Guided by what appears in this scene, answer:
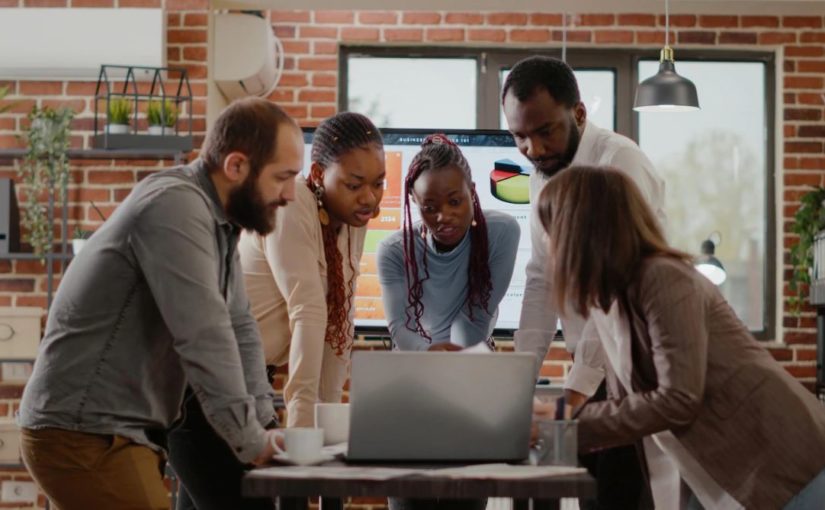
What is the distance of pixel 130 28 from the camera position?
4.30 metres

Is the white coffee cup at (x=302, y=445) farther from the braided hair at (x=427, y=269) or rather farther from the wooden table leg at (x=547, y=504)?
the braided hair at (x=427, y=269)

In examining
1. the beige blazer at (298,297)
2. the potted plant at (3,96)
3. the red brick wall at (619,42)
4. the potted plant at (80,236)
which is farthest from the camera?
the red brick wall at (619,42)

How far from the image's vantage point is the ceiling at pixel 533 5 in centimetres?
447

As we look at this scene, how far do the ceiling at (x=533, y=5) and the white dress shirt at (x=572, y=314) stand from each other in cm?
196

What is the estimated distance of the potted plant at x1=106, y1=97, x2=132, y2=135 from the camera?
4.20 metres

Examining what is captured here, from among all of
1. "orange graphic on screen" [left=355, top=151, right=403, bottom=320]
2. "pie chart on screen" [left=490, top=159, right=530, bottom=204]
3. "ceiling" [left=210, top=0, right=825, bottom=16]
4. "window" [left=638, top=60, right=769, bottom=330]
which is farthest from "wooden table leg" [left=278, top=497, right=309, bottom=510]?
"window" [left=638, top=60, right=769, bottom=330]

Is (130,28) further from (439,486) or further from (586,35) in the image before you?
(439,486)

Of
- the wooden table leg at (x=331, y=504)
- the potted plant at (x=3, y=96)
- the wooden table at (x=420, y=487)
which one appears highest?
the potted plant at (x=3, y=96)

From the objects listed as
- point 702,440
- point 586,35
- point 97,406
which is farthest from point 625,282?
point 586,35

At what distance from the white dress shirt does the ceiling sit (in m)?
1.96

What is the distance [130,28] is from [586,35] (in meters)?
2.18

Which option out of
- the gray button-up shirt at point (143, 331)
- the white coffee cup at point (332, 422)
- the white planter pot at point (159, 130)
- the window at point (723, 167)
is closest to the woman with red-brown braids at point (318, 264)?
the white coffee cup at point (332, 422)

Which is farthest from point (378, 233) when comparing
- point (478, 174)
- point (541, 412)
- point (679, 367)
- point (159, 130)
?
point (679, 367)

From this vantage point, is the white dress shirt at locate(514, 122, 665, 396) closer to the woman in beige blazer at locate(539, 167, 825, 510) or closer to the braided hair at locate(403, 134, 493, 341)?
the braided hair at locate(403, 134, 493, 341)
